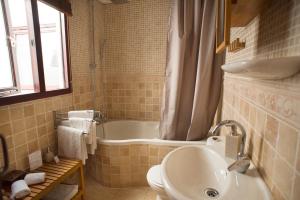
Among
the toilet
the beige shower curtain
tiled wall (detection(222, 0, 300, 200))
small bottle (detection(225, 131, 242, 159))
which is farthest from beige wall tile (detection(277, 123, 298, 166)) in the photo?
the beige shower curtain

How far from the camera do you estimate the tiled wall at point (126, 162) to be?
1.93 metres

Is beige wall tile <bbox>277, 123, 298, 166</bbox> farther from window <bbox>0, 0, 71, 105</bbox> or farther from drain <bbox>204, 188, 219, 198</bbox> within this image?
Answer: window <bbox>0, 0, 71, 105</bbox>

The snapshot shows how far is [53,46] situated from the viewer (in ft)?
6.20

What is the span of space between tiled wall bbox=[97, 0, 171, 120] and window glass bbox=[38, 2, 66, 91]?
826 millimetres

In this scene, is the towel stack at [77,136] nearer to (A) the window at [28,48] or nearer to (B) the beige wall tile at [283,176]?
(A) the window at [28,48]

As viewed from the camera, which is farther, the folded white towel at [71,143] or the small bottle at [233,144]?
the folded white towel at [71,143]

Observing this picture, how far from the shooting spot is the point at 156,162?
195 cm

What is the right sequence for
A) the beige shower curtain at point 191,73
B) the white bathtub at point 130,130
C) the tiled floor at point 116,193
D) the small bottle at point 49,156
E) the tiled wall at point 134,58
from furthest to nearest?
1. the white bathtub at point 130,130
2. the tiled wall at point 134,58
3. the tiled floor at point 116,193
4. the beige shower curtain at point 191,73
5. the small bottle at point 49,156

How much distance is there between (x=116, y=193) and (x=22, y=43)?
173 cm

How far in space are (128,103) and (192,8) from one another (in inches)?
63.3

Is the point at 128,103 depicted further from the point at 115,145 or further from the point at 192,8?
the point at 192,8

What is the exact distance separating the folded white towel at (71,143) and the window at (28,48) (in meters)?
0.39

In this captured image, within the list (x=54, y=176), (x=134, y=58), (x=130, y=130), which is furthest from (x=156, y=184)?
(x=134, y=58)

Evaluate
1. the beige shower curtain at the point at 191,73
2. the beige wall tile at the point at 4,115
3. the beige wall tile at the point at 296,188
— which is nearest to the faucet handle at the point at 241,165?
the beige wall tile at the point at 296,188
